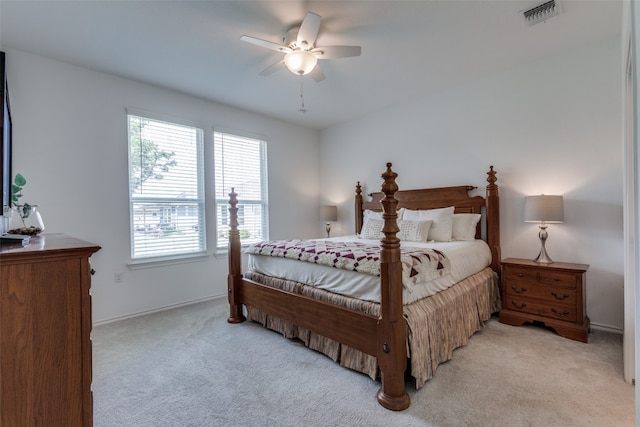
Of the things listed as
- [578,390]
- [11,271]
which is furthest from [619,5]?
[11,271]

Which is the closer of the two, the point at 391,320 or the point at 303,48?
the point at 391,320

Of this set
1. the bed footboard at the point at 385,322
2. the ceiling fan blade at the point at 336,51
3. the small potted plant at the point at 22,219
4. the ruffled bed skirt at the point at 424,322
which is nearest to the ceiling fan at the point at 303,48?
the ceiling fan blade at the point at 336,51

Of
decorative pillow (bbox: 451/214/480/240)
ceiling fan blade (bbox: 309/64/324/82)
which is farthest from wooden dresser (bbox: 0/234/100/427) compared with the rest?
decorative pillow (bbox: 451/214/480/240)

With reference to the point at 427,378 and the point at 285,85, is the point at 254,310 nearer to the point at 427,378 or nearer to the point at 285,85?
the point at 427,378

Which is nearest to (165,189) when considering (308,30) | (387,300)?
(308,30)

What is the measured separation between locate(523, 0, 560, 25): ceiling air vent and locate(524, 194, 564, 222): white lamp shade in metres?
1.53

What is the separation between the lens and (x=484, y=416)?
166 centimetres

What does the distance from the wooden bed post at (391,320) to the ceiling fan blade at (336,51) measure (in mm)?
1130

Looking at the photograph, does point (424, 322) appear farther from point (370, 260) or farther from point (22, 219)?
point (22, 219)

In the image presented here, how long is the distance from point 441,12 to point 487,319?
285 centimetres

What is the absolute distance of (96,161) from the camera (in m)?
3.16

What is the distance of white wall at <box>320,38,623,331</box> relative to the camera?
9.11 ft

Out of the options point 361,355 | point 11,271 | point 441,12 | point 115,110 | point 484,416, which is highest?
point 441,12

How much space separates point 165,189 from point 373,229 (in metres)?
2.64
